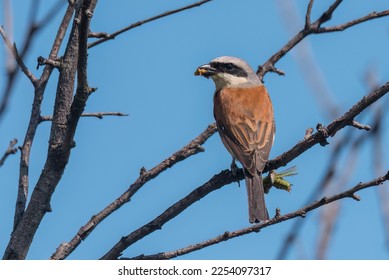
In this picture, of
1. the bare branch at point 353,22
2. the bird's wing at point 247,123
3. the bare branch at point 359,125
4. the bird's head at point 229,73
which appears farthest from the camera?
the bird's head at point 229,73

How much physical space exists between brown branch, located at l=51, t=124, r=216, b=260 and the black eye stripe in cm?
223

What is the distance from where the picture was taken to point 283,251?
1.68 meters

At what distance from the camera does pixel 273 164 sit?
12.6 feet

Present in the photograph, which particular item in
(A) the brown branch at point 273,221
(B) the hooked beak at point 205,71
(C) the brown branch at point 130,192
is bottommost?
(A) the brown branch at point 273,221

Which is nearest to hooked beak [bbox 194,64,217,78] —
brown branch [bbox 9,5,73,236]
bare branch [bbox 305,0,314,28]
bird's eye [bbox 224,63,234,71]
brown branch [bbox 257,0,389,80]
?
bird's eye [bbox 224,63,234,71]

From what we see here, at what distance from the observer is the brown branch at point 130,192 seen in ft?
11.0

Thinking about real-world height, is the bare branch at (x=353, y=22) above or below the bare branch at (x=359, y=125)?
above

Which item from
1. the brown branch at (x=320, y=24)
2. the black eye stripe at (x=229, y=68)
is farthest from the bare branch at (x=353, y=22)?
the black eye stripe at (x=229, y=68)

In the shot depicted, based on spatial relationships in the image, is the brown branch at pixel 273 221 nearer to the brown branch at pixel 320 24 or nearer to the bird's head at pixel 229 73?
the brown branch at pixel 320 24

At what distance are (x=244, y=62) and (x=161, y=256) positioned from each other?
3850 mm

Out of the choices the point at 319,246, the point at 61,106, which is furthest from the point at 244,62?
the point at 319,246

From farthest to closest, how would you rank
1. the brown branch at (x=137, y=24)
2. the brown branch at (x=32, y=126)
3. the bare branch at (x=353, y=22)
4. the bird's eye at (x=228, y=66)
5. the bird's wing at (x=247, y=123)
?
the bird's eye at (x=228, y=66) → the bird's wing at (x=247, y=123) → the bare branch at (x=353, y=22) → the brown branch at (x=137, y=24) → the brown branch at (x=32, y=126)

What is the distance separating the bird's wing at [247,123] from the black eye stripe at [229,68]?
28cm

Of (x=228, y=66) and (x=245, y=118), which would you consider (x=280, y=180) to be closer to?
(x=245, y=118)
